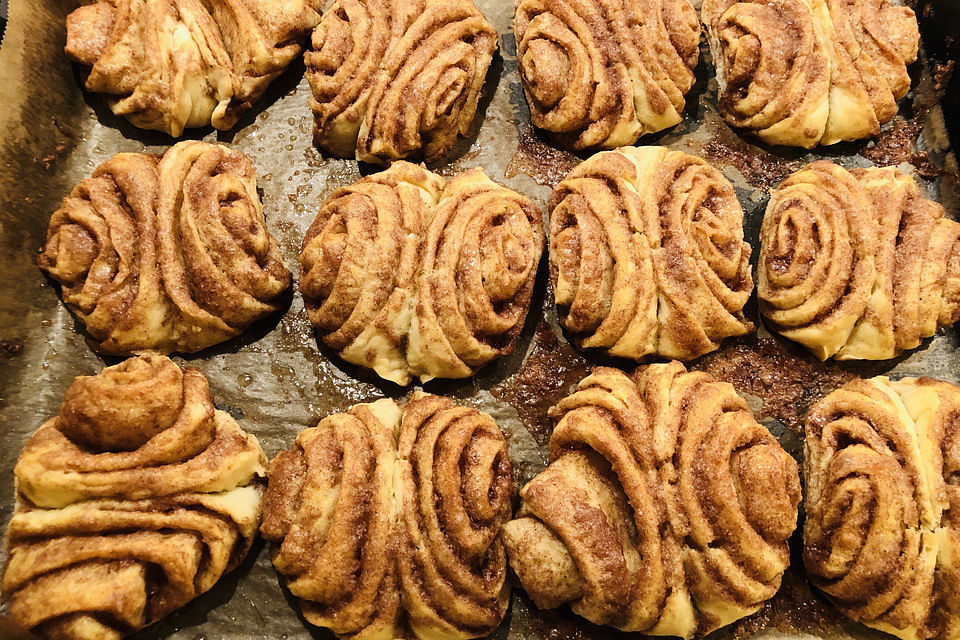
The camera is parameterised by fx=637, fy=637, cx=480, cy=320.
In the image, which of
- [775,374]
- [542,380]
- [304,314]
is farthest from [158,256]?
[775,374]

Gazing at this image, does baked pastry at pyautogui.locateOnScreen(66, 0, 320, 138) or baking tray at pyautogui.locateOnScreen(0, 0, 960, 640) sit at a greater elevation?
baked pastry at pyautogui.locateOnScreen(66, 0, 320, 138)

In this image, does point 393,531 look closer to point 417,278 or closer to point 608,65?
point 417,278

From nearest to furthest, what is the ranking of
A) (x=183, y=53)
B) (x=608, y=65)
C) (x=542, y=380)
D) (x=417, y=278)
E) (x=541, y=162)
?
(x=417, y=278) → (x=542, y=380) → (x=183, y=53) → (x=608, y=65) → (x=541, y=162)

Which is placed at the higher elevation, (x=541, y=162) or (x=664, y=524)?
(x=541, y=162)

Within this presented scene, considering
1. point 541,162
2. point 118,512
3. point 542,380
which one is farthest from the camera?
point 541,162

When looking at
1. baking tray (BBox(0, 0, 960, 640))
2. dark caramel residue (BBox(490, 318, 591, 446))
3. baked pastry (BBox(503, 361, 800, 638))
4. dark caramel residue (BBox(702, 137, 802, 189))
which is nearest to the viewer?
baked pastry (BBox(503, 361, 800, 638))

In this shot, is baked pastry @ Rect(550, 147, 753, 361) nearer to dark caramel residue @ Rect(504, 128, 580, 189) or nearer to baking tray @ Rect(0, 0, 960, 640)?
baking tray @ Rect(0, 0, 960, 640)

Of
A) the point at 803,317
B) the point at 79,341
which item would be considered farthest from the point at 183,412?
the point at 803,317

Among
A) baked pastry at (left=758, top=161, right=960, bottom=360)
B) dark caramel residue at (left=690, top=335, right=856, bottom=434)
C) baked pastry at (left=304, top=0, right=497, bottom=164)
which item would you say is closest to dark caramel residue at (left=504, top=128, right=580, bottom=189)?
baked pastry at (left=304, top=0, right=497, bottom=164)
